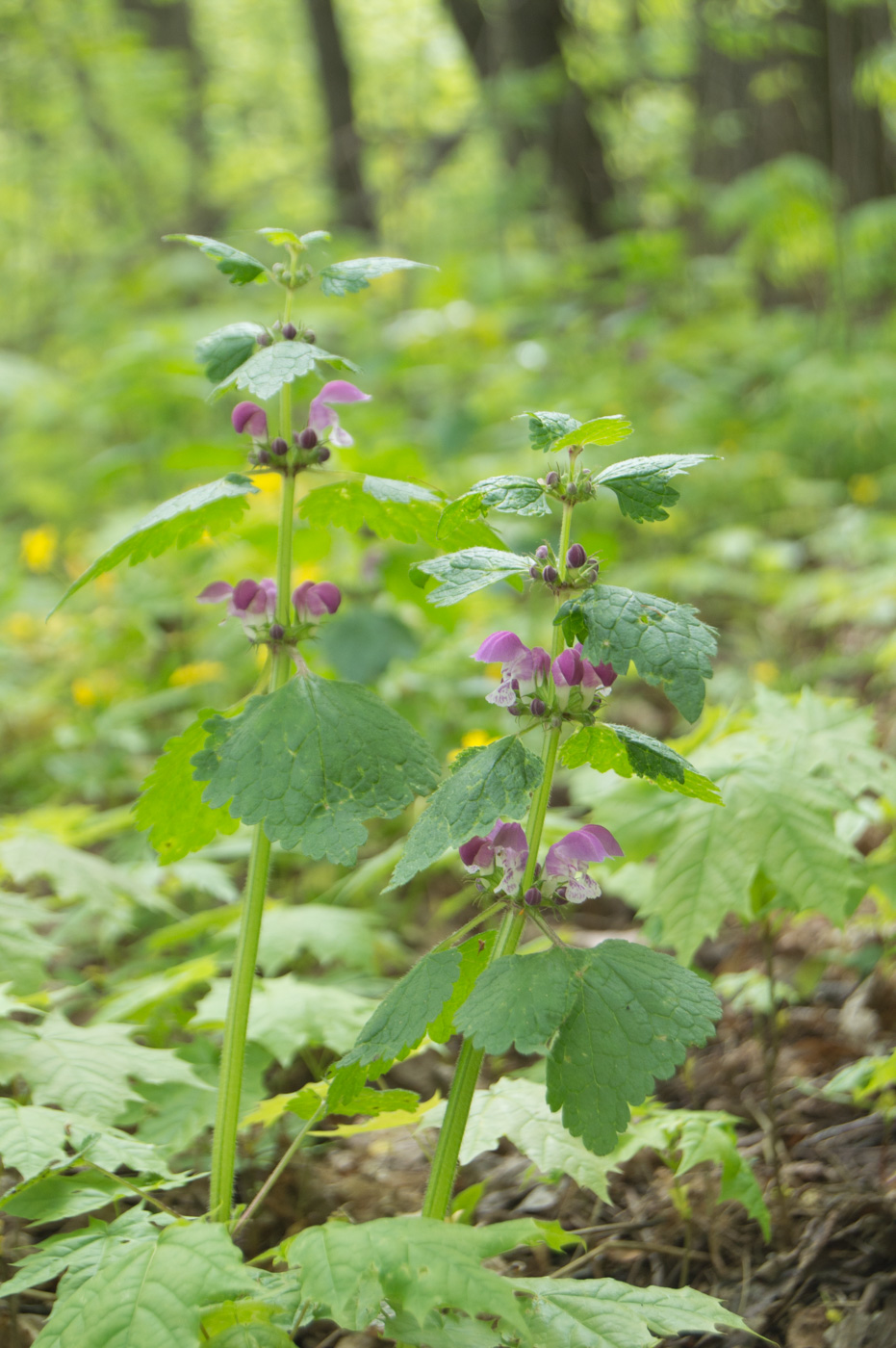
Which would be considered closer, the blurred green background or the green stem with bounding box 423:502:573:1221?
the green stem with bounding box 423:502:573:1221

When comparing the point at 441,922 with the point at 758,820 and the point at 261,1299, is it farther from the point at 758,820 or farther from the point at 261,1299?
the point at 261,1299

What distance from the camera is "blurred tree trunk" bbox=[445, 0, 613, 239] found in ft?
21.5

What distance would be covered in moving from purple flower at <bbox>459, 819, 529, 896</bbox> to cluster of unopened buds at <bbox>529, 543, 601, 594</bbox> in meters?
0.27

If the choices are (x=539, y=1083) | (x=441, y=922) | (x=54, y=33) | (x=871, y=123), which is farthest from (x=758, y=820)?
(x=54, y=33)

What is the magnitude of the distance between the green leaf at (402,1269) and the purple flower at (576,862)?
353 mm

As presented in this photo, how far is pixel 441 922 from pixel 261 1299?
1.79 meters

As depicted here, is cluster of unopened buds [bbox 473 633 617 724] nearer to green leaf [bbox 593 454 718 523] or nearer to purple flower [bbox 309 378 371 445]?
green leaf [bbox 593 454 718 523]

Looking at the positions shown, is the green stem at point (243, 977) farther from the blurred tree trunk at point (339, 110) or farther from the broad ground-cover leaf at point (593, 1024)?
the blurred tree trunk at point (339, 110)

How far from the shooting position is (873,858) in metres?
1.76

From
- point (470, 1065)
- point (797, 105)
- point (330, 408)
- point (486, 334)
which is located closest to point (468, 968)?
point (470, 1065)

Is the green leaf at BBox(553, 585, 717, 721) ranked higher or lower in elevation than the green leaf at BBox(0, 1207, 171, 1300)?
higher

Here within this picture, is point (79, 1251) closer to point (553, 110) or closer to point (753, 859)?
point (753, 859)

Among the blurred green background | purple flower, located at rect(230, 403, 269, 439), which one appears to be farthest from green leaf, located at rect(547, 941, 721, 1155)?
the blurred green background

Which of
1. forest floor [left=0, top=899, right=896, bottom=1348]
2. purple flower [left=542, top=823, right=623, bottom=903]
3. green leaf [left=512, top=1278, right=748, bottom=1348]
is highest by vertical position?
purple flower [left=542, top=823, right=623, bottom=903]
